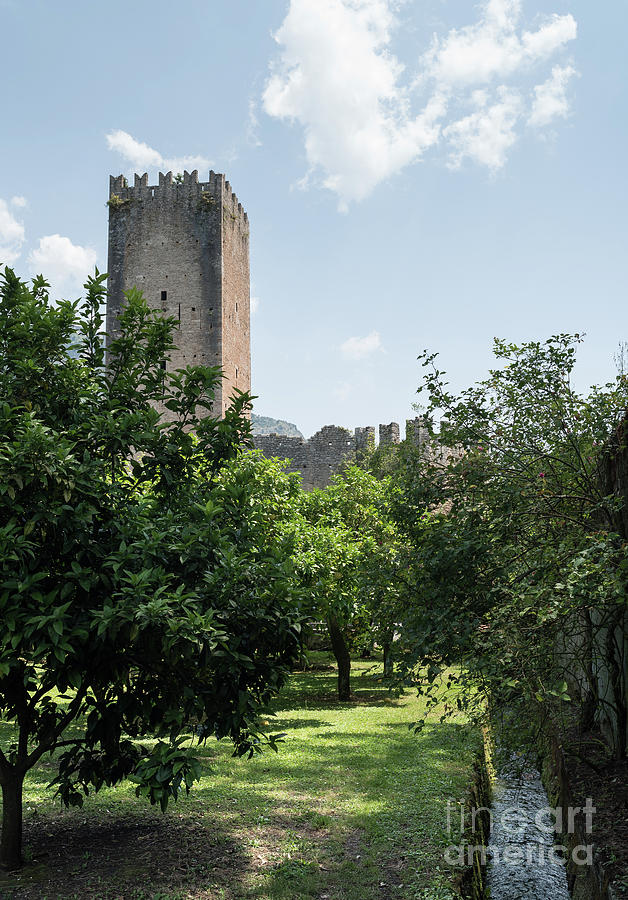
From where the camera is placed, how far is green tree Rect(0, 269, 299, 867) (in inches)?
162

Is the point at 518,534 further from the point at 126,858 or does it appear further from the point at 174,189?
the point at 174,189

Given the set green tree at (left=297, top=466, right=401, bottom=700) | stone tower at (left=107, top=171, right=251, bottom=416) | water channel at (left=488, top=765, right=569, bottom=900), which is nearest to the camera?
water channel at (left=488, top=765, right=569, bottom=900)

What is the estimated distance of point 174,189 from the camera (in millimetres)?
29750

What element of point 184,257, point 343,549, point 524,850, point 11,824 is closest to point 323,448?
point 184,257

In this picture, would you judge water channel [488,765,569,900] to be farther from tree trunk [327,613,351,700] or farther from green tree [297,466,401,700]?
tree trunk [327,613,351,700]

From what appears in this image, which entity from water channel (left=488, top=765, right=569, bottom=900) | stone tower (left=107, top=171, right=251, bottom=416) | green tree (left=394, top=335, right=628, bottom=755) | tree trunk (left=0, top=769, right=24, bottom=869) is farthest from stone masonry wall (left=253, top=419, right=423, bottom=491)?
tree trunk (left=0, top=769, right=24, bottom=869)

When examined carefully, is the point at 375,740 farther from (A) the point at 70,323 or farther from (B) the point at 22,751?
(A) the point at 70,323

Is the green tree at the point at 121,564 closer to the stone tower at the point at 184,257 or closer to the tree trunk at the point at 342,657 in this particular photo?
the tree trunk at the point at 342,657

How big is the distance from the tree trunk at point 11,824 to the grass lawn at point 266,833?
0.42 ft

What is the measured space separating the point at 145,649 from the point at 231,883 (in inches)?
77.6

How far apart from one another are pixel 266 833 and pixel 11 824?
2.12 metres

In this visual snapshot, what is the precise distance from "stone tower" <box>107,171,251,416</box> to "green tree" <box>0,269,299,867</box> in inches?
906

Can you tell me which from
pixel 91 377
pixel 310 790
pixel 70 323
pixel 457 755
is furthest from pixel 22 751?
pixel 457 755

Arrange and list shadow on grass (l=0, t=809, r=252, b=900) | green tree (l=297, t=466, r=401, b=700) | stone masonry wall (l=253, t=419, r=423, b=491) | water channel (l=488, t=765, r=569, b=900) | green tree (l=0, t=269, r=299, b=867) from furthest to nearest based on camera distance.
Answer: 1. stone masonry wall (l=253, t=419, r=423, b=491)
2. green tree (l=297, t=466, r=401, b=700)
3. water channel (l=488, t=765, r=569, b=900)
4. shadow on grass (l=0, t=809, r=252, b=900)
5. green tree (l=0, t=269, r=299, b=867)
